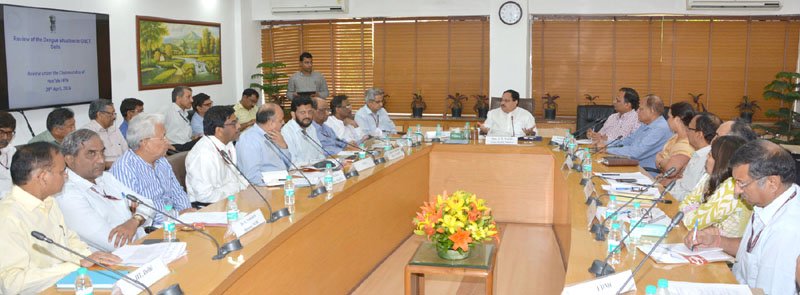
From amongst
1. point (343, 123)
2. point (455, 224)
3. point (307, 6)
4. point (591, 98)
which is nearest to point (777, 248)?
point (455, 224)

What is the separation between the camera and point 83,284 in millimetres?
1821

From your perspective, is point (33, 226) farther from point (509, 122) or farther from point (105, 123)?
point (509, 122)

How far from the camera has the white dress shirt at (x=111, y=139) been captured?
5.50m

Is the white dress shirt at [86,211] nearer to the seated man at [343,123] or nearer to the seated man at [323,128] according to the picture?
the seated man at [323,128]

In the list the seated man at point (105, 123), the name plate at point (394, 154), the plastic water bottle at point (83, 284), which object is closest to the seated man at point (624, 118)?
the name plate at point (394, 154)

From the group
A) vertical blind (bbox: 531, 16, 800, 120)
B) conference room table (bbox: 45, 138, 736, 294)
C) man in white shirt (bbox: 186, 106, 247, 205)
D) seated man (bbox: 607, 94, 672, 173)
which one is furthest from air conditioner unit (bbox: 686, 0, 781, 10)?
man in white shirt (bbox: 186, 106, 247, 205)

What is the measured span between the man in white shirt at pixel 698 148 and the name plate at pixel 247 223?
217 cm

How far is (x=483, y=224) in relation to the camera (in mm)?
3107

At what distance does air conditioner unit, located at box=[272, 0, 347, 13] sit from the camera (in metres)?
8.35

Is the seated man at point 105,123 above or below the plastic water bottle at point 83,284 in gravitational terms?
above

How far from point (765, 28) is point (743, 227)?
6206 millimetres

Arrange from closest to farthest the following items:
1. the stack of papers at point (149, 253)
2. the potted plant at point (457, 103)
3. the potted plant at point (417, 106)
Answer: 1. the stack of papers at point (149, 253)
2. the potted plant at point (457, 103)
3. the potted plant at point (417, 106)

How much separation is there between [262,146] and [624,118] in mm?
3342

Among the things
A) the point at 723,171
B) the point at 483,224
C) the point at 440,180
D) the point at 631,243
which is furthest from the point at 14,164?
the point at 440,180
